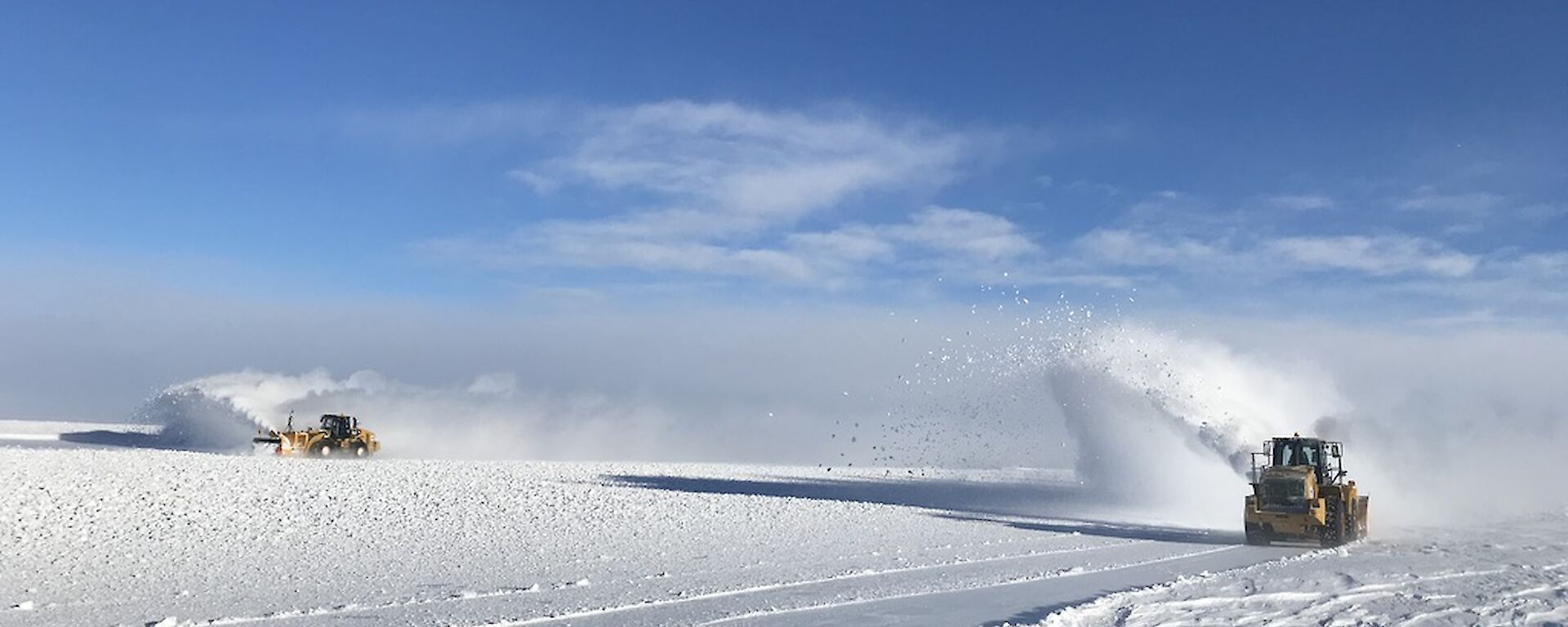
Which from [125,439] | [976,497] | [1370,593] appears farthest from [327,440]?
[1370,593]

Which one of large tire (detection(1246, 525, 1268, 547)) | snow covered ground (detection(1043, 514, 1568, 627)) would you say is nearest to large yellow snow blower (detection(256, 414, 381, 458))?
large tire (detection(1246, 525, 1268, 547))

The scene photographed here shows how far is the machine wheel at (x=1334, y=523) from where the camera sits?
1056 inches

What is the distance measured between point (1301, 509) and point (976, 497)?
63.0ft

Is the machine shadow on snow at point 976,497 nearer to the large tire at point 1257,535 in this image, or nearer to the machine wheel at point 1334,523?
the large tire at point 1257,535

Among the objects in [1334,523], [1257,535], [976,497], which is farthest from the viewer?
[976,497]

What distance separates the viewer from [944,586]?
18.0 m

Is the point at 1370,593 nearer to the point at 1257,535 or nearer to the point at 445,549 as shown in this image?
the point at 1257,535

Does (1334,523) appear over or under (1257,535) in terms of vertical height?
over

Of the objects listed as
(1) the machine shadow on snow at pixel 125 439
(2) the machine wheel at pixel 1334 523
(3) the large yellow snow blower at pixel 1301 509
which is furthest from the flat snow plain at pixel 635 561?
(1) the machine shadow on snow at pixel 125 439

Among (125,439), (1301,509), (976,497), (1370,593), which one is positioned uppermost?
(125,439)

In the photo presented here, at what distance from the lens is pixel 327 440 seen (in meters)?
52.3

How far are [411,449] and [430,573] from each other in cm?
5868

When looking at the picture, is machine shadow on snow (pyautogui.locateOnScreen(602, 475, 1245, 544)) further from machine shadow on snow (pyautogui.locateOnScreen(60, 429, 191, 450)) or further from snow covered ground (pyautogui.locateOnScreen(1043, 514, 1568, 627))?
machine shadow on snow (pyautogui.locateOnScreen(60, 429, 191, 450))

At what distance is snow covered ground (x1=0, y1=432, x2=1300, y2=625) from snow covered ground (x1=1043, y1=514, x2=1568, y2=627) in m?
0.98
